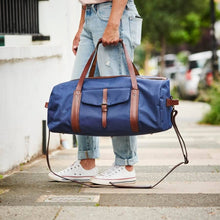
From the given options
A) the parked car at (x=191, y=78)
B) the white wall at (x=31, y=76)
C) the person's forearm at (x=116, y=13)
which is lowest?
the parked car at (x=191, y=78)

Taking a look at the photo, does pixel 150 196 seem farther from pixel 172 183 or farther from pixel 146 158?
pixel 146 158

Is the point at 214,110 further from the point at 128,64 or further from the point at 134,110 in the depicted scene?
the point at 134,110

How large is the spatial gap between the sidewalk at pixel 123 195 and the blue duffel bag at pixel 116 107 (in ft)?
1.54

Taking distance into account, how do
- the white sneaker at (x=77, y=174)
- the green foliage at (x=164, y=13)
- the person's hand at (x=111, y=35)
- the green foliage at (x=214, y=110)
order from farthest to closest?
1. the green foliage at (x=164, y=13)
2. the green foliage at (x=214, y=110)
3. the white sneaker at (x=77, y=174)
4. the person's hand at (x=111, y=35)

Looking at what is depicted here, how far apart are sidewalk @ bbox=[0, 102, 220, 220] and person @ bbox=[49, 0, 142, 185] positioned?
15 centimetres

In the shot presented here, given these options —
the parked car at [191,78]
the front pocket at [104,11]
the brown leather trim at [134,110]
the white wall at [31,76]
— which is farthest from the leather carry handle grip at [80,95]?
the parked car at [191,78]

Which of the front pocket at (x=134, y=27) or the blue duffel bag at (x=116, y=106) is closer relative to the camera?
the blue duffel bag at (x=116, y=106)

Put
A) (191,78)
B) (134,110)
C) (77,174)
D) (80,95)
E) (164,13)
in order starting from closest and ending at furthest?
(134,110) → (80,95) → (77,174) → (191,78) → (164,13)

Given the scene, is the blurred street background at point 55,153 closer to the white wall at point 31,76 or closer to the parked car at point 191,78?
the white wall at point 31,76

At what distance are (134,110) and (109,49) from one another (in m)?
0.57

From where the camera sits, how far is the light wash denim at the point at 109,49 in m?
3.95

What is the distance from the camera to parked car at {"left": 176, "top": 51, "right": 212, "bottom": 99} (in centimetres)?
1803

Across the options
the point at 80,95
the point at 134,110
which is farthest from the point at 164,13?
the point at 134,110

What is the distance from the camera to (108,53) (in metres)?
3.94
